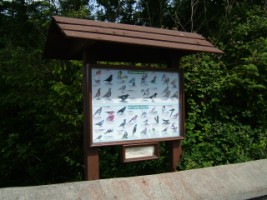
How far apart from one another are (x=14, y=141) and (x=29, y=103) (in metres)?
1.22

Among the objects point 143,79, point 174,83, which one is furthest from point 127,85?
point 174,83

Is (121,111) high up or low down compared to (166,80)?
down

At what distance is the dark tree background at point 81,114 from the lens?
251 inches

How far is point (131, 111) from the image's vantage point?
4703mm

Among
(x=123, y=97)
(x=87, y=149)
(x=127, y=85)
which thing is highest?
(x=127, y=85)

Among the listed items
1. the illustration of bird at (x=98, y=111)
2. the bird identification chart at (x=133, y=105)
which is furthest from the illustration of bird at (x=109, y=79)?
the illustration of bird at (x=98, y=111)

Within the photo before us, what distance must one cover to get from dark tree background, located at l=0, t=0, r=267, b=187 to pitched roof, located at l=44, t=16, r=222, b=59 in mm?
1826

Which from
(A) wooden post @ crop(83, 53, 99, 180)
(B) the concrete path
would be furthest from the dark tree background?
(A) wooden post @ crop(83, 53, 99, 180)

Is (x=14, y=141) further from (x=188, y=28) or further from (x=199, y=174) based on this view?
(x=188, y=28)

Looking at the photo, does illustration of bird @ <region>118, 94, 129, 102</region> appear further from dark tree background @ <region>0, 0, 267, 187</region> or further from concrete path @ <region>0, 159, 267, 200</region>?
dark tree background @ <region>0, 0, 267, 187</region>

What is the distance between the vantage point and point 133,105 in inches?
186

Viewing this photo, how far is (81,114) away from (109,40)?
2946 mm

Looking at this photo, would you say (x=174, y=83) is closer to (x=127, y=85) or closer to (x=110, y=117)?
(x=127, y=85)

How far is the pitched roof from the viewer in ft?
13.5
